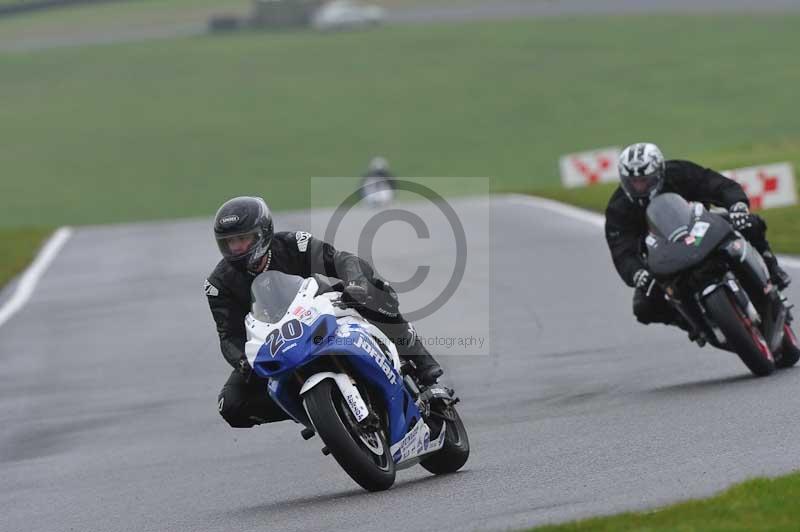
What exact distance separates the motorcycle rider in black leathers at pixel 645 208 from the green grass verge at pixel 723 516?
4.64 metres

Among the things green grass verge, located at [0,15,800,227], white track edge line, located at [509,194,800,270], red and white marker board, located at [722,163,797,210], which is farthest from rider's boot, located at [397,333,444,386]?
green grass verge, located at [0,15,800,227]

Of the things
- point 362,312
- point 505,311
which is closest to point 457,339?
point 505,311

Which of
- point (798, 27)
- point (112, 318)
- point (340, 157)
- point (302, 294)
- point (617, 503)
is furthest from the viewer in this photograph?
point (798, 27)

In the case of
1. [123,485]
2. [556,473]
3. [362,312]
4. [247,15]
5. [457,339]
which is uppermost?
[362,312]

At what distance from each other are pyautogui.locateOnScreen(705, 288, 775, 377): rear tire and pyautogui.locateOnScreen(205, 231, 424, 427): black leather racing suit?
9.20 feet

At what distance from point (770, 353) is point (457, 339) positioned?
18.8 ft

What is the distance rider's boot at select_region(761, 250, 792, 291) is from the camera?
11547 mm

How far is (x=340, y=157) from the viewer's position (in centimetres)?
4316

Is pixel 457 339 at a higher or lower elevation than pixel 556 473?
lower

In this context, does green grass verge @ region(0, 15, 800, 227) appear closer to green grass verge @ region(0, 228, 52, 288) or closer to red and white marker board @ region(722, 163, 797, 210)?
green grass verge @ region(0, 228, 52, 288)

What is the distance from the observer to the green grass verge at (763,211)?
20.3m

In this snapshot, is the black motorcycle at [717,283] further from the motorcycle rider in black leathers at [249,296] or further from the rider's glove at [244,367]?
the rider's glove at [244,367]

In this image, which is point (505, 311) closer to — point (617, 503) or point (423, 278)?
point (423, 278)

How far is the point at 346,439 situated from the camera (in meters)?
7.91
